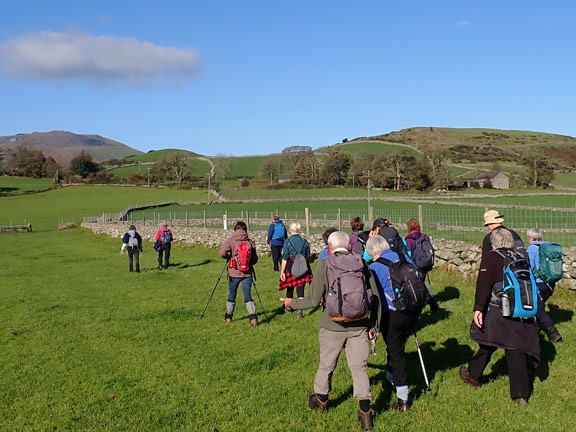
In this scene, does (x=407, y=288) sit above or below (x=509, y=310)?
above

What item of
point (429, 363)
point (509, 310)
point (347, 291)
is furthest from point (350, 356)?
point (429, 363)

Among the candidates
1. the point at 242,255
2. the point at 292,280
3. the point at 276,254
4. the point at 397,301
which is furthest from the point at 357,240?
the point at 276,254

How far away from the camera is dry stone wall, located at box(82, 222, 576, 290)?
1105 centimetres

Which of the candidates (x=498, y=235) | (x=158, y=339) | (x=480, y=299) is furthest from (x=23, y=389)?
(x=498, y=235)

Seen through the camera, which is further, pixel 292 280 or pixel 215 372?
pixel 292 280

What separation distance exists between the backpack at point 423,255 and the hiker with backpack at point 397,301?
3909mm

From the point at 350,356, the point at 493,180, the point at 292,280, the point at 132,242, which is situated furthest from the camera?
the point at 493,180

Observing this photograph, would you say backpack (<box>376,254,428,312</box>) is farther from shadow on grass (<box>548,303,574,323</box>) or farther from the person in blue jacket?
shadow on grass (<box>548,303,574,323</box>)

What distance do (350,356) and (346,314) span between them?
0.56 meters

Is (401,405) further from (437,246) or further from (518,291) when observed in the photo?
(437,246)

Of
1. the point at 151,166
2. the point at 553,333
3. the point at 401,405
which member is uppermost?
the point at 151,166

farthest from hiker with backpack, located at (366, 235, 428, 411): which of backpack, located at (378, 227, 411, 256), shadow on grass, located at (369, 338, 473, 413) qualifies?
backpack, located at (378, 227, 411, 256)

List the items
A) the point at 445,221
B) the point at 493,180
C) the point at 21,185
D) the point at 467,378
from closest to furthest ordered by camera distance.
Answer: the point at 467,378
the point at 445,221
the point at 21,185
the point at 493,180

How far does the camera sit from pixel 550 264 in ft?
24.8
